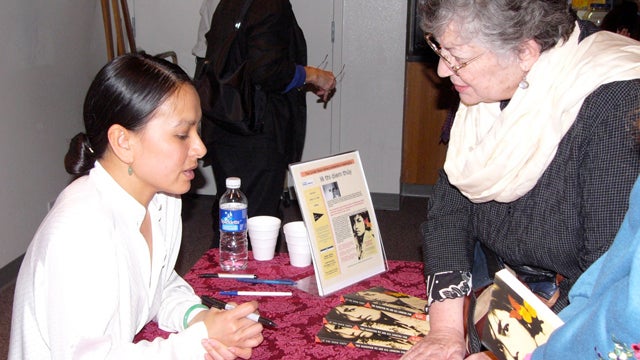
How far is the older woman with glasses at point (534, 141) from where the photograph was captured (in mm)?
1322

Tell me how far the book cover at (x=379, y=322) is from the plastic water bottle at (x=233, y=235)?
0.39 m

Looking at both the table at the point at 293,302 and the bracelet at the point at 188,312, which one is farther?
the bracelet at the point at 188,312

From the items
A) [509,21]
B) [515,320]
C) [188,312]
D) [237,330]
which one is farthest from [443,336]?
[509,21]

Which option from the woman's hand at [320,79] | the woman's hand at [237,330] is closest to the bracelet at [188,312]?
the woman's hand at [237,330]

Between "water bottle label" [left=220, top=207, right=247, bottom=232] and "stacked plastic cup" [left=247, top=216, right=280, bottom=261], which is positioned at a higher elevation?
"water bottle label" [left=220, top=207, right=247, bottom=232]

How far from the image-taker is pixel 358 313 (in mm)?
1525

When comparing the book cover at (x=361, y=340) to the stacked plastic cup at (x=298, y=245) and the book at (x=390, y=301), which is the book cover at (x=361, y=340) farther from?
the stacked plastic cup at (x=298, y=245)

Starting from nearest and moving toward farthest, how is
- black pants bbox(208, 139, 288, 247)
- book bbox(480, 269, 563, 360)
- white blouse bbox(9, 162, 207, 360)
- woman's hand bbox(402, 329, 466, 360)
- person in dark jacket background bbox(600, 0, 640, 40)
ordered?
Answer: book bbox(480, 269, 563, 360) < white blouse bbox(9, 162, 207, 360) < woman's hand bbox(402, 329, 466, 360) < black pants bbox(208, 139, 288, 247) < person in dark jacket background bbox(600, 0, 640, 40)

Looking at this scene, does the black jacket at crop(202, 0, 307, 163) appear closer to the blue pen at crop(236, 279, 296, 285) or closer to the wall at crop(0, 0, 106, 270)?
the blue pen at crop(236, 279, 296, 285)

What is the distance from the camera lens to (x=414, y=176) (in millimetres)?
5312

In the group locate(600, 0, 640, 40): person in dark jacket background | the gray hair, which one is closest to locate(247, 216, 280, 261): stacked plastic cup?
the gray hair

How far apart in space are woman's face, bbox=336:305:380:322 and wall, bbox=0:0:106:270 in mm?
2486

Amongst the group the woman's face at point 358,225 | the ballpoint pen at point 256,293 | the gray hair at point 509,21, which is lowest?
the ballpoint pen at point 256,293

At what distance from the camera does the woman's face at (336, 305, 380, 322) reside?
59.0 inches
